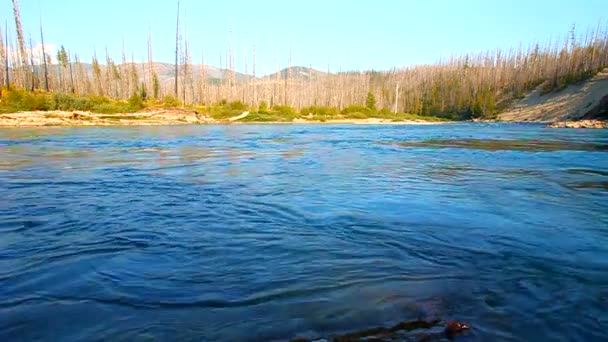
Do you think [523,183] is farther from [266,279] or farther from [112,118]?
[112,118]

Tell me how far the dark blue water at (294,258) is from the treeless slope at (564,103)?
62.1 meters

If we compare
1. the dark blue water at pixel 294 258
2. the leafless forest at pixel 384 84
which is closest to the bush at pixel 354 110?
the leafless forest at pixel 384 84

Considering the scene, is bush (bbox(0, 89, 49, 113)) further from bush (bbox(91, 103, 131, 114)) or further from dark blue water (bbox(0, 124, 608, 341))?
dark blue water (bbox(0, 124, 608, 341))

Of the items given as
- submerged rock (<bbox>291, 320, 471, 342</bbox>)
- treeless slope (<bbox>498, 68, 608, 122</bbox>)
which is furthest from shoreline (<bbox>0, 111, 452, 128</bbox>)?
treeless slope (<bbox>498, 68, 608, 122</bbox>)

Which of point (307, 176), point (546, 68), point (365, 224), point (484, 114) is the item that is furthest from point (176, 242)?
point (546, 68)

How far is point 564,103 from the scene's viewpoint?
2800 inches

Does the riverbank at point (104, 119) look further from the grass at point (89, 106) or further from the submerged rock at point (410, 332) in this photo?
the submerged rock at point (410, 332)

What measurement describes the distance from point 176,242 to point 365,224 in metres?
2.10

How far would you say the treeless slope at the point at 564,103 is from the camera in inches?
2469

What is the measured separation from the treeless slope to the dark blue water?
62.1 m

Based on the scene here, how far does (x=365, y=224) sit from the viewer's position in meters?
4.91

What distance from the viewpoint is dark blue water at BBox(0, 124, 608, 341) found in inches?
102

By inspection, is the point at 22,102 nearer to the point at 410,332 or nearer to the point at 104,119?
the point at 104,119

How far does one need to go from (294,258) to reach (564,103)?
267 feet
